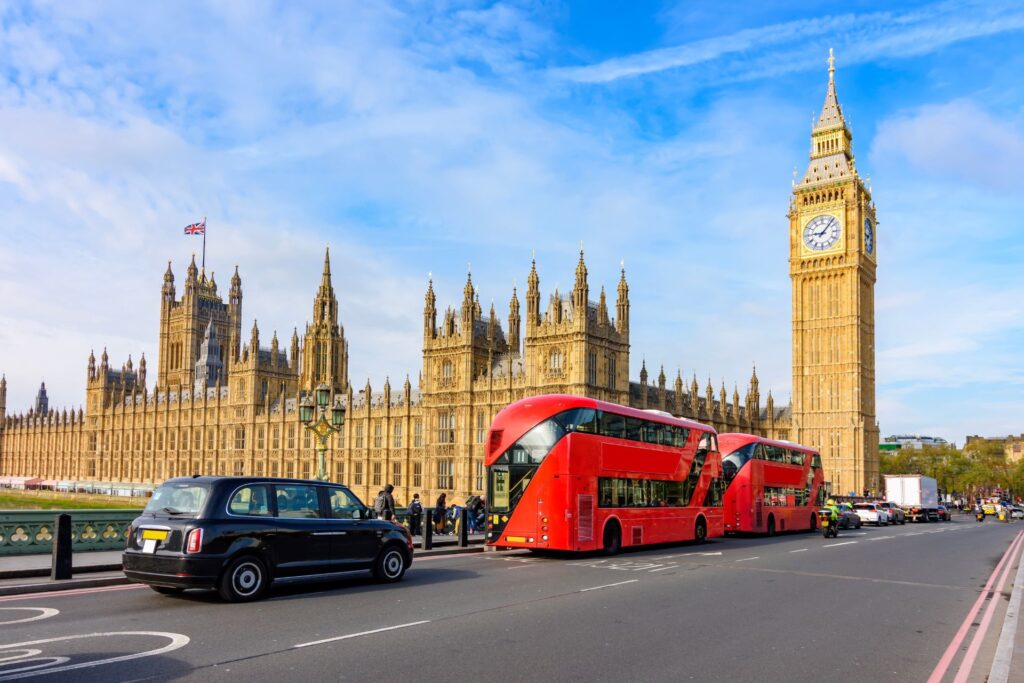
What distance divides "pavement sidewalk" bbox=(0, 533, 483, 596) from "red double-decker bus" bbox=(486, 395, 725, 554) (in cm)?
934

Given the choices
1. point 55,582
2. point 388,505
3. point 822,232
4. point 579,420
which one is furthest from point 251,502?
point 822,232

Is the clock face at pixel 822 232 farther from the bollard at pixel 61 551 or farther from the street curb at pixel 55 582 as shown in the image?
the bollard at pixel 61 551

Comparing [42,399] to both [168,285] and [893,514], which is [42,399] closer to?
[168,285]

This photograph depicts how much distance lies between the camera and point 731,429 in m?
81.0

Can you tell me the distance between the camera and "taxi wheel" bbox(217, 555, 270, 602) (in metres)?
13.3

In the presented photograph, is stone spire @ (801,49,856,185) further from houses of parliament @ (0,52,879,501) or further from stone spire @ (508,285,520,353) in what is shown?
stone spire @ (508,285,520,353)

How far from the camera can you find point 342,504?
1537 cm

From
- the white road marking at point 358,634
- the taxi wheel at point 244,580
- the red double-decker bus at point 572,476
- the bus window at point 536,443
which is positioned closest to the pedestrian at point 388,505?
the red double-decker bus at point 572,476

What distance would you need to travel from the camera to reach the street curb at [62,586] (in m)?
14.4

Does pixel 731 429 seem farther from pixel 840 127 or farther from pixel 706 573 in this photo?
pixel 706 573

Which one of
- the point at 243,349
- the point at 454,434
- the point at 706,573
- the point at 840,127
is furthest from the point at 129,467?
the point at 706,573

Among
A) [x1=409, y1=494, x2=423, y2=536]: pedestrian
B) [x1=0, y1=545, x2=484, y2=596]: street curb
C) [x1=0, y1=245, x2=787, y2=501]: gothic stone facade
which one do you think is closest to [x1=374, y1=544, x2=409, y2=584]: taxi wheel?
[x1=0, y1=545, x2=484, y2=596]: street curb

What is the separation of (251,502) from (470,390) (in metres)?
52.3

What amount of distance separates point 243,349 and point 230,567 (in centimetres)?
9048
